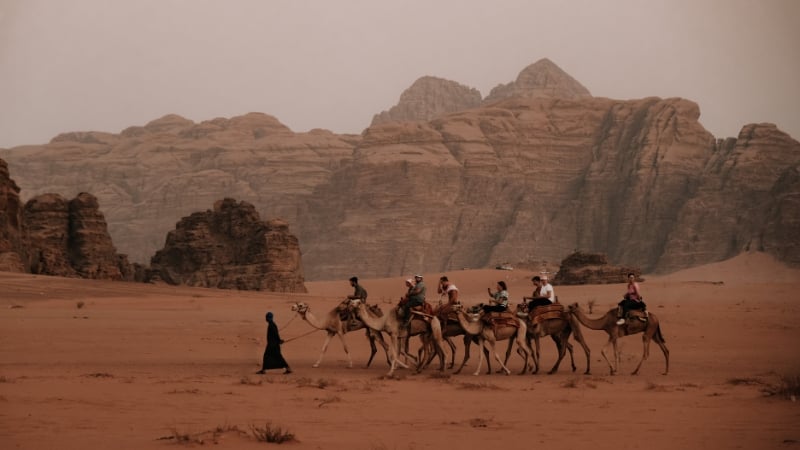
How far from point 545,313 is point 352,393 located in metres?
5.09

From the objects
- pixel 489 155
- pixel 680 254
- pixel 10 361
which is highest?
pixel 489 155

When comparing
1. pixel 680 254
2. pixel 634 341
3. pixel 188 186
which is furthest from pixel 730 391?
pixel 188 186

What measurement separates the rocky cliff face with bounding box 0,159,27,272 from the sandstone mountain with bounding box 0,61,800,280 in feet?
277

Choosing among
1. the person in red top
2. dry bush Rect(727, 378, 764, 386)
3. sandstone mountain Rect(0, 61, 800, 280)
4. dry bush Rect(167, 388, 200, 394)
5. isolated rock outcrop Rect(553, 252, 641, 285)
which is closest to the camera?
dry bush Rect(167, 388, 200, 394)

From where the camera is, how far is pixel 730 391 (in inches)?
671

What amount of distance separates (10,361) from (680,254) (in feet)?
353

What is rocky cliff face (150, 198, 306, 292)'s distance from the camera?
62.1 meters

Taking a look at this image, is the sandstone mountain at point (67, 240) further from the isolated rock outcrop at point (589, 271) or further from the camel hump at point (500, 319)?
the camel hump at point (500, 319)

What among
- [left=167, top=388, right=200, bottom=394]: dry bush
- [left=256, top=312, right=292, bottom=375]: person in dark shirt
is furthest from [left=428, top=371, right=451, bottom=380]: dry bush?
[left=167, top=388, right=200, bottom=394]: dry bush

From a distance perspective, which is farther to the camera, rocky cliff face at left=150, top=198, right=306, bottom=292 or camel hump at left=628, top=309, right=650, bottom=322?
rocky cliff face at left=150, top=198, right=306, bottom=292

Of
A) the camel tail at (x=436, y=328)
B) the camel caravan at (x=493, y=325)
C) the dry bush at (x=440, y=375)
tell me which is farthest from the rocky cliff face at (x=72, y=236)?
the dry bush at (x=440, y=375)

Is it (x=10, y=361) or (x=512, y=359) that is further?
(x=512, y=359)

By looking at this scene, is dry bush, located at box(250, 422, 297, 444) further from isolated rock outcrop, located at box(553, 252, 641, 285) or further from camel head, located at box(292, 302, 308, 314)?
isolated rock outcrop, located at box(553, 252, 641, 285)

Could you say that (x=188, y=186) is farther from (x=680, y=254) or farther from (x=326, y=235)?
(x=680, y=254)
